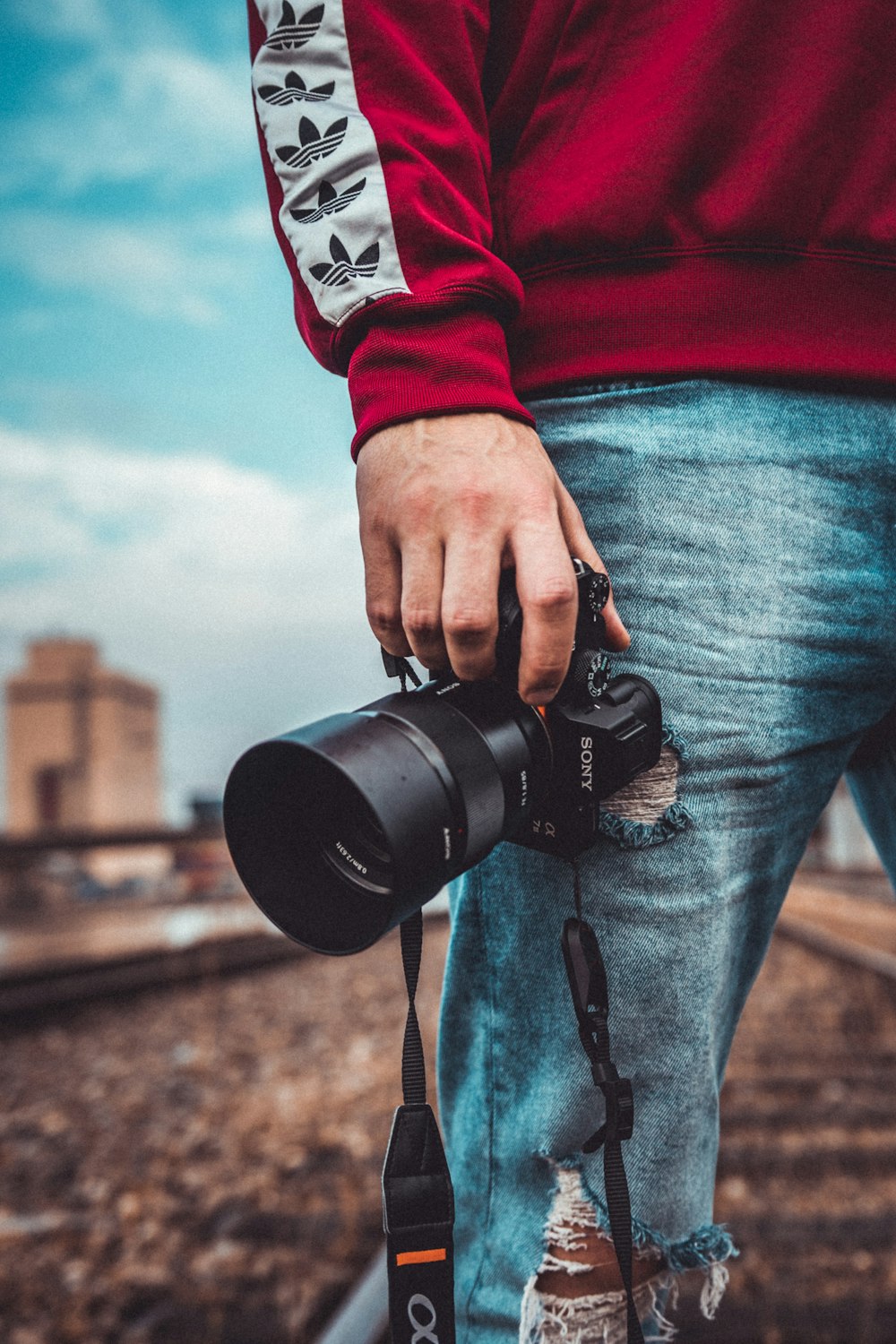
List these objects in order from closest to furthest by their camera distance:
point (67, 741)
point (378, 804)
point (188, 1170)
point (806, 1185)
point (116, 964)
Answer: point (378, 804)
point (806, 1185)
point (188, 1170)
point (116, 964)
point (67, 741)

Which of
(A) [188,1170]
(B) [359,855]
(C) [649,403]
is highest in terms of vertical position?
(C) [649,403]

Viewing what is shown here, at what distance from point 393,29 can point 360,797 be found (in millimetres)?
689

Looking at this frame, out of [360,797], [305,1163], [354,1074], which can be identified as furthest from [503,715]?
[354,1074]

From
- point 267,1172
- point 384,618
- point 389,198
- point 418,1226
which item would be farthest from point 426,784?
point 267,1172

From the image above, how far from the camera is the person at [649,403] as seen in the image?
808 mm

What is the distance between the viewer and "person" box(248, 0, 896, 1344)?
0.81 m

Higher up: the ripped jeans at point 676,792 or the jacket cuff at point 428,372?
the jacket cuff at point 428,372

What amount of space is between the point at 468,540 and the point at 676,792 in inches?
12.5

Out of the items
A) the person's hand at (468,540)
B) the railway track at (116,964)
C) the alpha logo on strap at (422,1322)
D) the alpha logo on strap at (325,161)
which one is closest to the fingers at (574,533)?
the person's hand at (468,540)

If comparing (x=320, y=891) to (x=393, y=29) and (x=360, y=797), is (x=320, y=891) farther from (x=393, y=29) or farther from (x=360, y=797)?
(x=393, y=29)

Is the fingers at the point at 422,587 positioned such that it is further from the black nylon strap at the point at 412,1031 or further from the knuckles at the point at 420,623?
the black nylon strap at the point at 412,1031

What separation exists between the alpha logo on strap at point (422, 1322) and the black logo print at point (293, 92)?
108 centimetres

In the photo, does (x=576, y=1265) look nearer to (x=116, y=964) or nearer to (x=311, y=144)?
(x=311, y=144)

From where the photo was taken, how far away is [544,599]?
2.25ft
